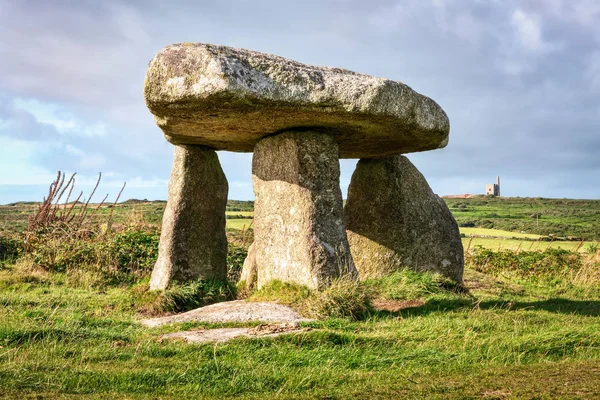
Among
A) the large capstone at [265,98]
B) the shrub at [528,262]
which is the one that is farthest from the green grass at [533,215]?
the large capstone at [265,98]

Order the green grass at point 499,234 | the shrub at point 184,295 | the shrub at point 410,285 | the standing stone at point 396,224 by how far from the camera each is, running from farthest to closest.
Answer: the green grass at point 499,234, the standing stone at point 396,224, the shrub at point 184,295, the shrub at point 410,285

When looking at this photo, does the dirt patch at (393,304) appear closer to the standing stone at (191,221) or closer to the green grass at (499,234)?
the standing stone at (191,221)

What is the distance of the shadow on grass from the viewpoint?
9750 millimetres

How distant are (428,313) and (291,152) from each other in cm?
363

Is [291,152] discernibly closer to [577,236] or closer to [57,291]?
[57,291]

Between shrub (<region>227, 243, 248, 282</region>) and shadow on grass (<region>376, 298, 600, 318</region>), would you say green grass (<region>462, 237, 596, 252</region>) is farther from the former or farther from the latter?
shrub (<region>227, 243, 248, 282</region>)

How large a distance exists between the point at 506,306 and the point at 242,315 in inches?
199

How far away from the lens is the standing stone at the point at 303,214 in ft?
32.9

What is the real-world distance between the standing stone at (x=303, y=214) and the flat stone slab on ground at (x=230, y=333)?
1.99 m

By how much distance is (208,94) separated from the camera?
848cm

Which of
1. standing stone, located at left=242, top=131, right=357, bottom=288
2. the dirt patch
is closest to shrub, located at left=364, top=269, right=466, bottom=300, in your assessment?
the dirt patch

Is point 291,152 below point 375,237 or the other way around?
the other way around

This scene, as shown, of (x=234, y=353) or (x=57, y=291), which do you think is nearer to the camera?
(x=234, y=353)

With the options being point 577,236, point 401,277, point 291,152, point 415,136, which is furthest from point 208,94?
point 577,236
